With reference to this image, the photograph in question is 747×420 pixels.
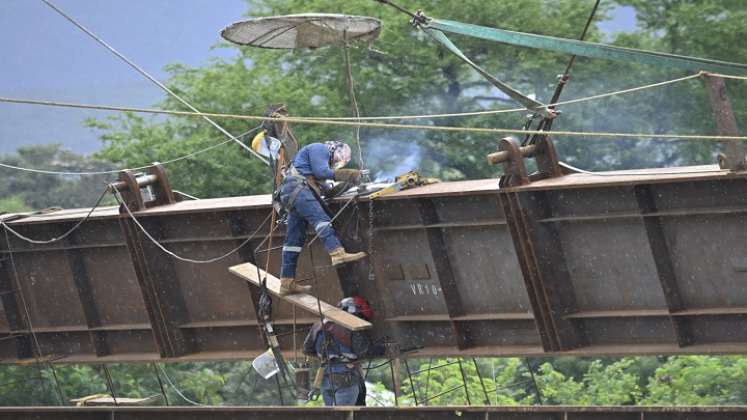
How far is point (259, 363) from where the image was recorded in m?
13.0

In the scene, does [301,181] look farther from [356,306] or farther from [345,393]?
[345,393]

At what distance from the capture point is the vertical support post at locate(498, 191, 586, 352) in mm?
11328

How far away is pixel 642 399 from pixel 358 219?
525 inches

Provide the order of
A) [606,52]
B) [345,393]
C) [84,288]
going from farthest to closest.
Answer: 1. [84,288]
2. [345,393]
3. [606,52]

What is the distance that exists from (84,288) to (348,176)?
4.49 metres

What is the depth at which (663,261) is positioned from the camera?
1088 centimetres

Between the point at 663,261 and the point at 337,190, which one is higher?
the point at 337,190

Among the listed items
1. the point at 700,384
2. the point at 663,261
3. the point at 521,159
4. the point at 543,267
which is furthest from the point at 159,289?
the point at 700,384

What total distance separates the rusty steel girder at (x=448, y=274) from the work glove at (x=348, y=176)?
23 cm

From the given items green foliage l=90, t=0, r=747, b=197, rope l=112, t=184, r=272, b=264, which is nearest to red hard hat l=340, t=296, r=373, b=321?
rope l=112, t=184, r=272, b=264

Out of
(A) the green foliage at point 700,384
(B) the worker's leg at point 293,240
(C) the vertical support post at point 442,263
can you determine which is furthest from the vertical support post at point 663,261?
(A) the green foliage at point 700,384

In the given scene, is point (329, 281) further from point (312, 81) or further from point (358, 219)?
point (312, 81)

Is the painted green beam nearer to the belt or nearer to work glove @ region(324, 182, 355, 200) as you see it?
work glove @ region(324, 182, 355, 200)

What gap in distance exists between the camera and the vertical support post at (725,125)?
983 centimetres
